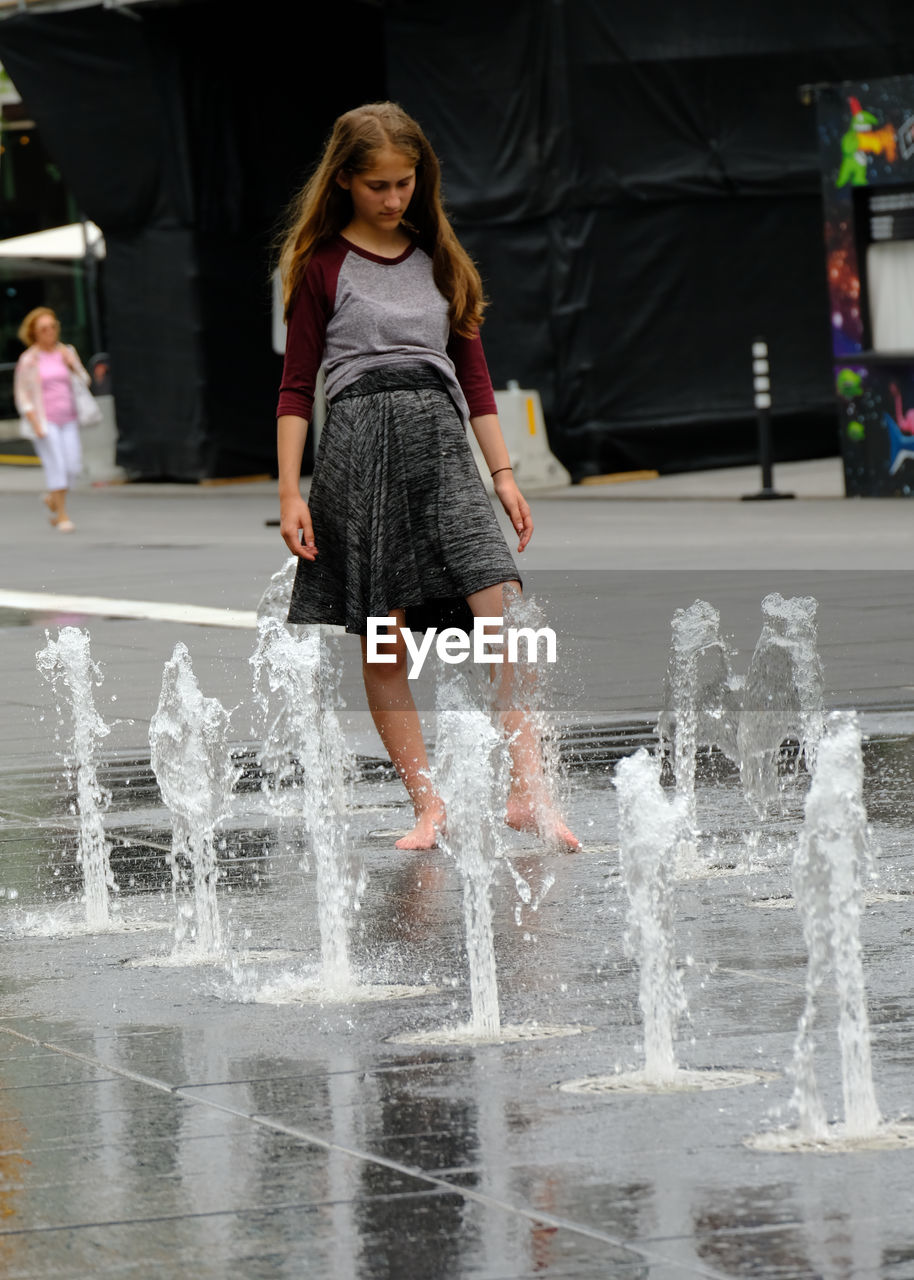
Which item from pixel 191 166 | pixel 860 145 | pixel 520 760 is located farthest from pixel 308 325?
pixel 191 166

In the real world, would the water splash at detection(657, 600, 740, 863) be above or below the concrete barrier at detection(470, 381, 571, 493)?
below

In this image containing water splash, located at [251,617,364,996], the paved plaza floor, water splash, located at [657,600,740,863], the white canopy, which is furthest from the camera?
the white canopy

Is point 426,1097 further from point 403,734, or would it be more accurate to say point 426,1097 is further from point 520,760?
point 403,734

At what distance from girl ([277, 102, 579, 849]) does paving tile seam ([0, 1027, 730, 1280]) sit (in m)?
2.08

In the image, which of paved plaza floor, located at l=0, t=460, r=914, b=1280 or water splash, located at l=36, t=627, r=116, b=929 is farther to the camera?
water splash, located at l=36, t=627, r=116, b=929

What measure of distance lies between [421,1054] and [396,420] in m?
2.39

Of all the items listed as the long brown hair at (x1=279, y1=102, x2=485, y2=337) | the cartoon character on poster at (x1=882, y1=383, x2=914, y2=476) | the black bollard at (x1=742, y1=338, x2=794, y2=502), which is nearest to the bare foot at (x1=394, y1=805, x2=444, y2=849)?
the long brown hair at (x1=279, y1=102, x2=485, y2=337)

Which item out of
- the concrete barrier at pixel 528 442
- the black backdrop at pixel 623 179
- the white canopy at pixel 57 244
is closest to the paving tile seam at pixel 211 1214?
the concrete barrier at pixel 528 442

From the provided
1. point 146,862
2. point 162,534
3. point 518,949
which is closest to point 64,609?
point 162,534

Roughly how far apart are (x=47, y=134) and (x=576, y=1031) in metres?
24.3

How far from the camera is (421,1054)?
13.6 feet

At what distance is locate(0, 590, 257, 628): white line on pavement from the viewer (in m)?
12.6

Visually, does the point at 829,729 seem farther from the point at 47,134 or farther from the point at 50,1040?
the point at 47,134

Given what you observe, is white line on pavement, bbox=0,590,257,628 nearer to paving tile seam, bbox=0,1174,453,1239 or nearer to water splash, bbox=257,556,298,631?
water splash, bbox=257,556,298,631
